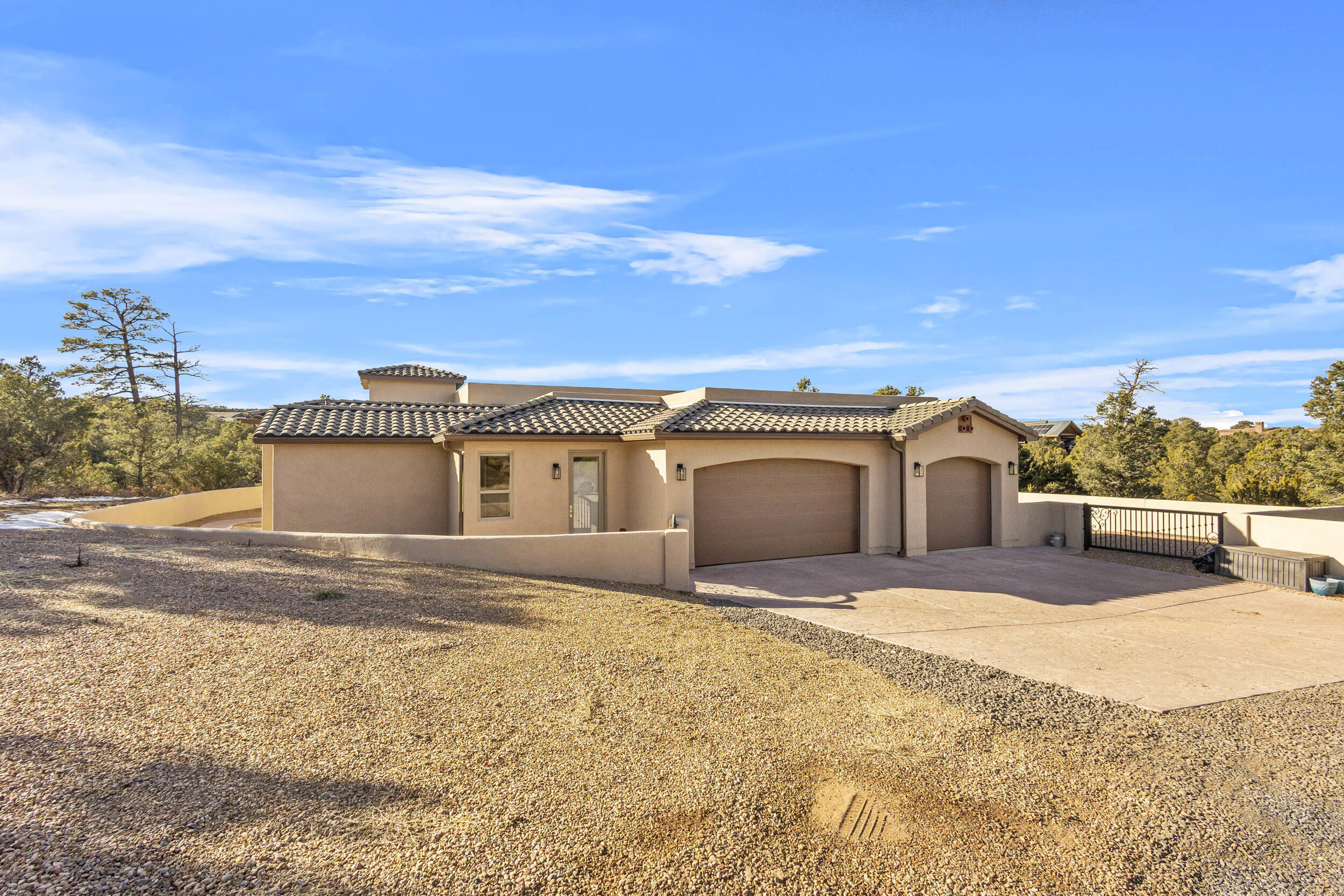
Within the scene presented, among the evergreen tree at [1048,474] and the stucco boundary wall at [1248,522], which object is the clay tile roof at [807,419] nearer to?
the stucco boundary wall at [1248,522]

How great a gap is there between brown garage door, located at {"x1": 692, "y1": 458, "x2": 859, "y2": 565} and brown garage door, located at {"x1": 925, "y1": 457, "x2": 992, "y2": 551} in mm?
2217

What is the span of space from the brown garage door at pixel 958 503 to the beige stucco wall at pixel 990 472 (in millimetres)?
226

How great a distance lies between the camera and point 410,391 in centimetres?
2228

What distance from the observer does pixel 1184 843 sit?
401cm

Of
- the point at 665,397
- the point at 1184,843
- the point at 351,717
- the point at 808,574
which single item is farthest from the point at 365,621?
the point at 665,397

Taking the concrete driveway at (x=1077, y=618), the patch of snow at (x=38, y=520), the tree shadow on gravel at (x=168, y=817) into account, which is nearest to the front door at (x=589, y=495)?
the concrete driveway at (x=1077, y=618)

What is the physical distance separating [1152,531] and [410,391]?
2391 centimetres

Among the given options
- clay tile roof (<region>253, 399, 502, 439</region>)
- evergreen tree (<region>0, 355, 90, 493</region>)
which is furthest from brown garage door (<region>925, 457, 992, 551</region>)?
evergreen tree (<region>0, 355, 90, 493</region>)

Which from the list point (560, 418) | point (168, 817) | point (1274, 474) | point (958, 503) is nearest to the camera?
point (168, 817)

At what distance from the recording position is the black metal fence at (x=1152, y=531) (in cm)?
1564

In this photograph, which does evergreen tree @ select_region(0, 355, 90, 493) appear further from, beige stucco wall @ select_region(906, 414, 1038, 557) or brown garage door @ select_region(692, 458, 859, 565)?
beige stucco wall @ select_region(906, 414, 1038, 557)

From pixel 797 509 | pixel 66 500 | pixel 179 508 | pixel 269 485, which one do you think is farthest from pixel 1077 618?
pixel 66 500

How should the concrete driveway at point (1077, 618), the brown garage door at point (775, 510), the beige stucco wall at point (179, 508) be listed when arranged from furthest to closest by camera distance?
the beige stucco wall at point (179, 508)
the brown garage door at point (775, 510)
the concrete driveway at point (1077, 618)

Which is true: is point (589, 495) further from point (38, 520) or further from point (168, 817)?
point (38, 520)
